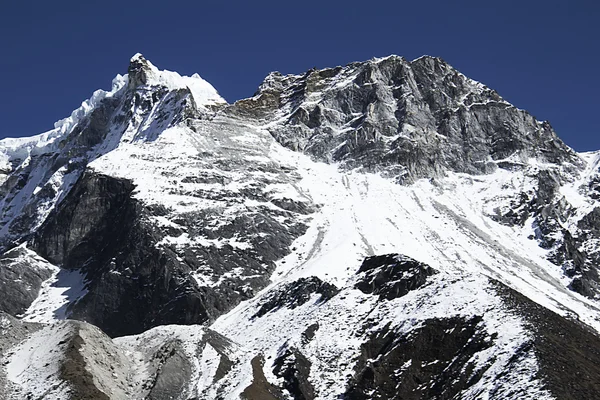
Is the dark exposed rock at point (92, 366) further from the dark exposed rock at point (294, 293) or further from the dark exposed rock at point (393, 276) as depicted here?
the dark exposed rock at point (294, 293)

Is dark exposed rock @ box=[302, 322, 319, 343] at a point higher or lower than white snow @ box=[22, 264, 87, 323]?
lower

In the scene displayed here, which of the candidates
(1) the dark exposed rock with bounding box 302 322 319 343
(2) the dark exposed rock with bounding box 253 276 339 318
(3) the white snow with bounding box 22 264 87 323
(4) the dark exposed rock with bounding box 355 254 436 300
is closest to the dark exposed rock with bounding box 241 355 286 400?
(1) the dark exposed rock with bounding box 302 322 319 343

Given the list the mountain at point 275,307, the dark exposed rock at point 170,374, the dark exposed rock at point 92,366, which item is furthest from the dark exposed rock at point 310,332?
the dark exposed rock at point 92,366

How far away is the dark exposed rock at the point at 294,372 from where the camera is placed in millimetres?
98312

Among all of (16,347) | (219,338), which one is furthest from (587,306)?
(16,347)

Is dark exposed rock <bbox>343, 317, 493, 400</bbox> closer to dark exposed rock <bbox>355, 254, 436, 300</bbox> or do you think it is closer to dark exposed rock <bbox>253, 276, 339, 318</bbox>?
dark exposed rock <bbox>355, 254, 436, 300</bbox>

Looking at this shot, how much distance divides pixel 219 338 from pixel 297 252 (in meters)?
65.1

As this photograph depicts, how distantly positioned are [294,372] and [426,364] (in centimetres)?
1637

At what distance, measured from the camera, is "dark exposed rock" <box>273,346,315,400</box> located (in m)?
98.3

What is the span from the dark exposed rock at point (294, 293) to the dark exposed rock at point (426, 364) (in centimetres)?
3808

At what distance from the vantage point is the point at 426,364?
92812 millimetres

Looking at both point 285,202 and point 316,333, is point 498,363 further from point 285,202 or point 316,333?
point 285,202

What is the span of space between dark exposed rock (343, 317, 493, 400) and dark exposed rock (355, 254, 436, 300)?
41.1 feet

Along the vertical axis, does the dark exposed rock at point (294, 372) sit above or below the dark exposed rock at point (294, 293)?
below
